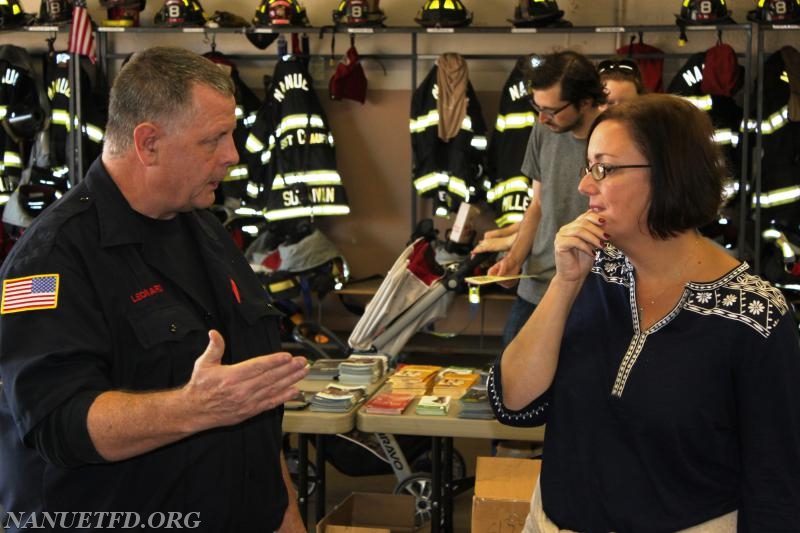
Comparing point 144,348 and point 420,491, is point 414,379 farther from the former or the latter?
point 144,348

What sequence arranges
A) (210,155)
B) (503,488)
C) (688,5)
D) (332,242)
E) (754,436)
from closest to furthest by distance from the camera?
1. (754,436)
2. (210,155)
3. (503,488)
4. (688,5)
5. (332,242)

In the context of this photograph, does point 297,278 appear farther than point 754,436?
Yes

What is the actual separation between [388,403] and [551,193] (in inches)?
42.0

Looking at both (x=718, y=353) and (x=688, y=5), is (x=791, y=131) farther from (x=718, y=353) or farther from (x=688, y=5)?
(x=718, y=353)

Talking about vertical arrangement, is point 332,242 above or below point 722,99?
below

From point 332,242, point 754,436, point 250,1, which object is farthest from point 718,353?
point 250,1

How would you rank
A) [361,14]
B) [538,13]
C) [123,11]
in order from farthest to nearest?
[123,11] < [361,14] < [538,13]

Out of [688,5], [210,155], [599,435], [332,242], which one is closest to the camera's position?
[599,435]

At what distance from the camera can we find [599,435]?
6.41ft

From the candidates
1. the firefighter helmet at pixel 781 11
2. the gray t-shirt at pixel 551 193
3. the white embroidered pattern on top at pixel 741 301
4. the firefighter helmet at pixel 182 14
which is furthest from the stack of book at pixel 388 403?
the firefighter helmet at pixel 182 14

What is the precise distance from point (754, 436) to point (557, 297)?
0.46 metres

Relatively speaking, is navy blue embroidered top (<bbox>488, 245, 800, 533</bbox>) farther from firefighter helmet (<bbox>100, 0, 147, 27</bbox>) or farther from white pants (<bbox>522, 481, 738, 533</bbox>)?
firefighter helmet (<bbox>100, 0, 147, 27</bbox>)

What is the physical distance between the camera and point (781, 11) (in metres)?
6.91

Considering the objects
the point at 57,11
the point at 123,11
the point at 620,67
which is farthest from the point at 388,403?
the point at 57,11
